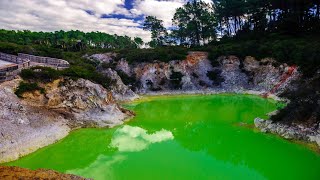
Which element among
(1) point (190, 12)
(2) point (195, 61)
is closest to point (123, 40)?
(1) point (190, 12)

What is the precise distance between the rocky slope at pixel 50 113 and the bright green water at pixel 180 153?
1.31m

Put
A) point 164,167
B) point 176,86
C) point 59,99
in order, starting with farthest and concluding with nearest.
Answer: point 176,86, point 59,99, point 164,167

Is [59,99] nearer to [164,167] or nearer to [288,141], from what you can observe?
[164,167]

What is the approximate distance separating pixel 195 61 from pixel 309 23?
26159mm

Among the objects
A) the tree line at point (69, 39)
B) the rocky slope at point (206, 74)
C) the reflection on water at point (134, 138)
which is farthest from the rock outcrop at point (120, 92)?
the tree line at point (69, 39)

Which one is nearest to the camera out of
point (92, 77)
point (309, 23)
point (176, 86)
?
point (92, 77)

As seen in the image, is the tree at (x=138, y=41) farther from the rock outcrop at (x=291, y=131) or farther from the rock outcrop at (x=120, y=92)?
the rock outcrop at (x=291, y=131)

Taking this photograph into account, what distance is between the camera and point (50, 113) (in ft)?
114

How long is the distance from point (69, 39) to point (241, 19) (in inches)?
2272

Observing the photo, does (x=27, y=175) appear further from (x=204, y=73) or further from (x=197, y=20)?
(x=197, y=20)

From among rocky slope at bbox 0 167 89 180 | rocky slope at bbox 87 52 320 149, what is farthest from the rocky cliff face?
rocky slope at bbox 0 167 89 180

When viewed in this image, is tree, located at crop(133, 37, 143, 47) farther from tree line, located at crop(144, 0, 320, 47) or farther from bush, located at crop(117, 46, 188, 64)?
bush, located at crop(117, 46, 188, 64)

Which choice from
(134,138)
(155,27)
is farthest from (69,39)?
(134,138)

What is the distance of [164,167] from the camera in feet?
78.7
